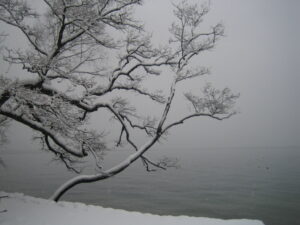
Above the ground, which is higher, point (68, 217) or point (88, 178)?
point (88, 178)

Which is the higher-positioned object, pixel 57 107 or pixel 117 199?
pixel 57 107

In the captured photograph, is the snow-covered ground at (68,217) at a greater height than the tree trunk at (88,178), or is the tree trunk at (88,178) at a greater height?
the tree trunk at (88,178)

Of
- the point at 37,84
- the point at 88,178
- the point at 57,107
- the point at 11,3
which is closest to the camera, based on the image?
the point at 57,107

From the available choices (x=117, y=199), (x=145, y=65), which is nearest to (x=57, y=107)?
(x=145, y=65)

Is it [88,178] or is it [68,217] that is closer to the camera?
[68,217]

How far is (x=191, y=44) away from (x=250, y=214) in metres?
29.2

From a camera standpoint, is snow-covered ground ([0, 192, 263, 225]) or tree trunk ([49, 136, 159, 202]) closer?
snow-covered ground ([0, 192, 263, 225])

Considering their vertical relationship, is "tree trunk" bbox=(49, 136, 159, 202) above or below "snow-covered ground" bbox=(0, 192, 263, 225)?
above

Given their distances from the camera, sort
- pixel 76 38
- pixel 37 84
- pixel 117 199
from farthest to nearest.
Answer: pixel 117 199, pixel 76 38, pixel 37 84

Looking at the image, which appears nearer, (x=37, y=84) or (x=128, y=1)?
(x=37, y=84)

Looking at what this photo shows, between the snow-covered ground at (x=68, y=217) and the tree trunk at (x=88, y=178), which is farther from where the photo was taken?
the tree trunk at (x=88, y=178)

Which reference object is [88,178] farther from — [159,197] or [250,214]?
[159,197]

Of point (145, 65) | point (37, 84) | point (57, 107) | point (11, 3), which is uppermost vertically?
point (11, 3)

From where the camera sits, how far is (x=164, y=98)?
11.3m
